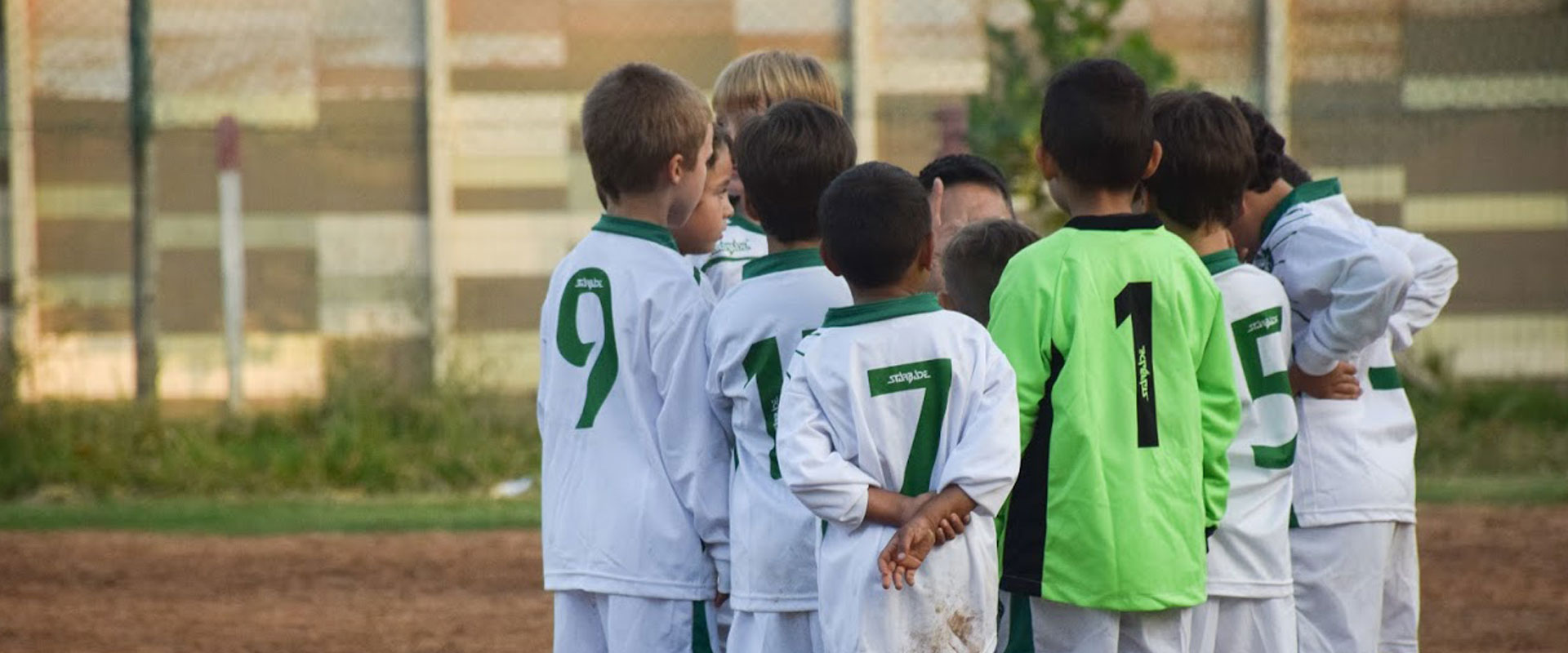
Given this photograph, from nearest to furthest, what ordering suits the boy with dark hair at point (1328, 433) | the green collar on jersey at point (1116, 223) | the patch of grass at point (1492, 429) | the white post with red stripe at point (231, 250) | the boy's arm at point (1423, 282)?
the green collar on jersey at point (1116, 223) → the boy with dark hair at point (1328, 433) → the boy's arm at point (1423, 282) → the patch of grass at point (1492, 429) → the white post with red stripe at point (231, 250)

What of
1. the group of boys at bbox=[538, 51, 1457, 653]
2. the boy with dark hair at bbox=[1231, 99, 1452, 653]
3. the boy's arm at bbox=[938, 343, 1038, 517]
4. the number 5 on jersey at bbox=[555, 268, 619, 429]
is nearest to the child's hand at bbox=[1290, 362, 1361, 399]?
the boy with dark hair at bbox=[1231, 99, 1452, 653]

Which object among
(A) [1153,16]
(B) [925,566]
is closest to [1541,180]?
(A) [1153,16]

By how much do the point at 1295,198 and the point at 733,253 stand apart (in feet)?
4.11

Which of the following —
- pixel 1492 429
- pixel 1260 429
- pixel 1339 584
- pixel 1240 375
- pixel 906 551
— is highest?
pixel 1240 375

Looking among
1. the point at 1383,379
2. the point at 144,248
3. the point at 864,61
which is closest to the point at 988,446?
the point at 1383,379

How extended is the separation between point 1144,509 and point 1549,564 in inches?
201

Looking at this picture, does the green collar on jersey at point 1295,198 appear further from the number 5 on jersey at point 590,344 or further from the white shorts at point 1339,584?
the number 5 on jersey at point 590,344

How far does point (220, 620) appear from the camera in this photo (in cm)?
688

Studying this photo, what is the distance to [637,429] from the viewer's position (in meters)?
3.40

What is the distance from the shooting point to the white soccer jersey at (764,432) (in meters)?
3.24

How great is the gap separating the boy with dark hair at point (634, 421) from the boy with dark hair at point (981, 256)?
582 millimetres

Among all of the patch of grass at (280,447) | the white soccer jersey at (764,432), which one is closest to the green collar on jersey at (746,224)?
the white soccer jersey at (764,432)

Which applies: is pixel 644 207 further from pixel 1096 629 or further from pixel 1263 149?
pixel 1263 149

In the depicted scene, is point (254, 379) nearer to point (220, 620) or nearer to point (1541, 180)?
point (220, 620)
